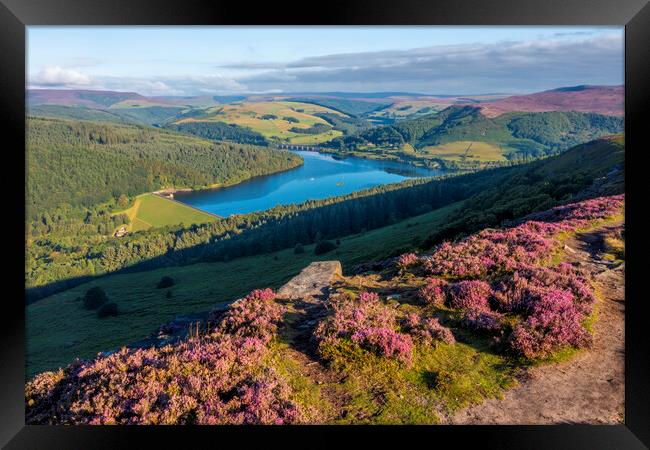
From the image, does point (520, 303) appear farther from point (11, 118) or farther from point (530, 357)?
point (11, 118)

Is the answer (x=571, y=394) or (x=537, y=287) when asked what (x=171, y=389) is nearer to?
(x=571, y=394)

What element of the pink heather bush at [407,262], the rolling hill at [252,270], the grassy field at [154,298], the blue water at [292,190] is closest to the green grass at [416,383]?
the pink heather bush at [407,262]

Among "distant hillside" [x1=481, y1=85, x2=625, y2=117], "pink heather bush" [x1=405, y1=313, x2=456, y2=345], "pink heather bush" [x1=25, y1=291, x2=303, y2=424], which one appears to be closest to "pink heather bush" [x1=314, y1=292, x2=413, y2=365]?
"pink heather bush" [x1=405, y1=313, x2=456, y2=345]

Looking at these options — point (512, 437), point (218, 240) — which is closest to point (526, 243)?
point (512, 437)

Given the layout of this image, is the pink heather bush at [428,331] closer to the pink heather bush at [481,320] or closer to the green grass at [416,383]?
the green grass at [416,383]

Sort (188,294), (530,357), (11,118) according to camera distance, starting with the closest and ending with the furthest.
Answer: (530,357) < (11,118) < (188,294)

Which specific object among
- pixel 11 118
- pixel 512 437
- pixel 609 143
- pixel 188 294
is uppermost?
pixel 609 143

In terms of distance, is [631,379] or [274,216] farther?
[274,216]

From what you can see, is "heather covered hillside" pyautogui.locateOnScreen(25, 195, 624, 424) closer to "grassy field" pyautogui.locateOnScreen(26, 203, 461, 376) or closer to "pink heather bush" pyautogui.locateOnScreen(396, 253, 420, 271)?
"pink heather bush" pyautogui.locateOnScreen(396, 253, 420, 271)
